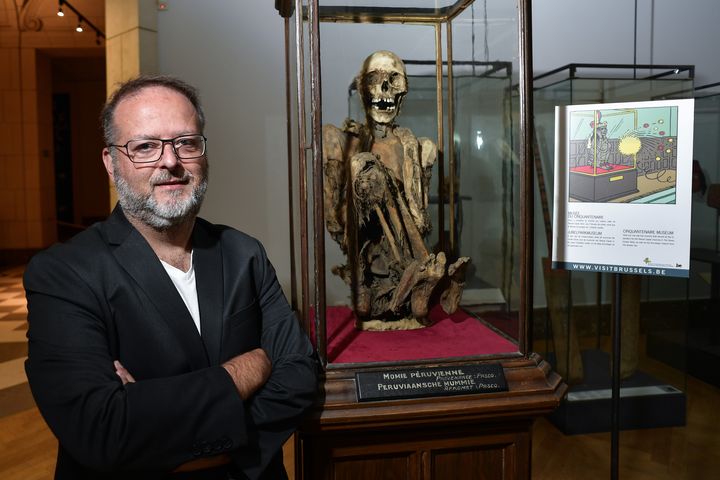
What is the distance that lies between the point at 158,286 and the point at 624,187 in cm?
153

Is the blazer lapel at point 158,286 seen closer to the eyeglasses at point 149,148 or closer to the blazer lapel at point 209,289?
the blazer lapel at point 209,289

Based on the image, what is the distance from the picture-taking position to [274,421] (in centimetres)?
162

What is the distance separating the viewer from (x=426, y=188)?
8.45 feet

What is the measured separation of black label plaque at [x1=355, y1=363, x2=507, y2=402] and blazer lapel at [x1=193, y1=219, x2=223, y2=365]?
499 millimetres

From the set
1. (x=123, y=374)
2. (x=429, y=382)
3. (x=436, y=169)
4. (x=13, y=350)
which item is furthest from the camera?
(x=13, y=350)

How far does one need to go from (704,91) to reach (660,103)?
7.02ft

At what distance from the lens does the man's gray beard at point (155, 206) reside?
5.31 ft

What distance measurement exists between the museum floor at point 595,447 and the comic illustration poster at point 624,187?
1367 mm

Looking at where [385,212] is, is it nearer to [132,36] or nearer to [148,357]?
[148,357]

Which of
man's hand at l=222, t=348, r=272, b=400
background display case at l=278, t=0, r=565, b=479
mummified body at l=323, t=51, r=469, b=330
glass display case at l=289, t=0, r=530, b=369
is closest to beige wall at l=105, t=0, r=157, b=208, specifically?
background display case at l=278, t=0, r=565, b=479

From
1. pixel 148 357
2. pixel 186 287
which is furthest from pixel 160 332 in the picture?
pixel 186 287

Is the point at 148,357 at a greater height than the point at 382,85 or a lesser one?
lesser

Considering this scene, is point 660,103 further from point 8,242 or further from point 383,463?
point 8,242

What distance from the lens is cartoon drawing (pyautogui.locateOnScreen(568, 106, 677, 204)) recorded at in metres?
2.11
